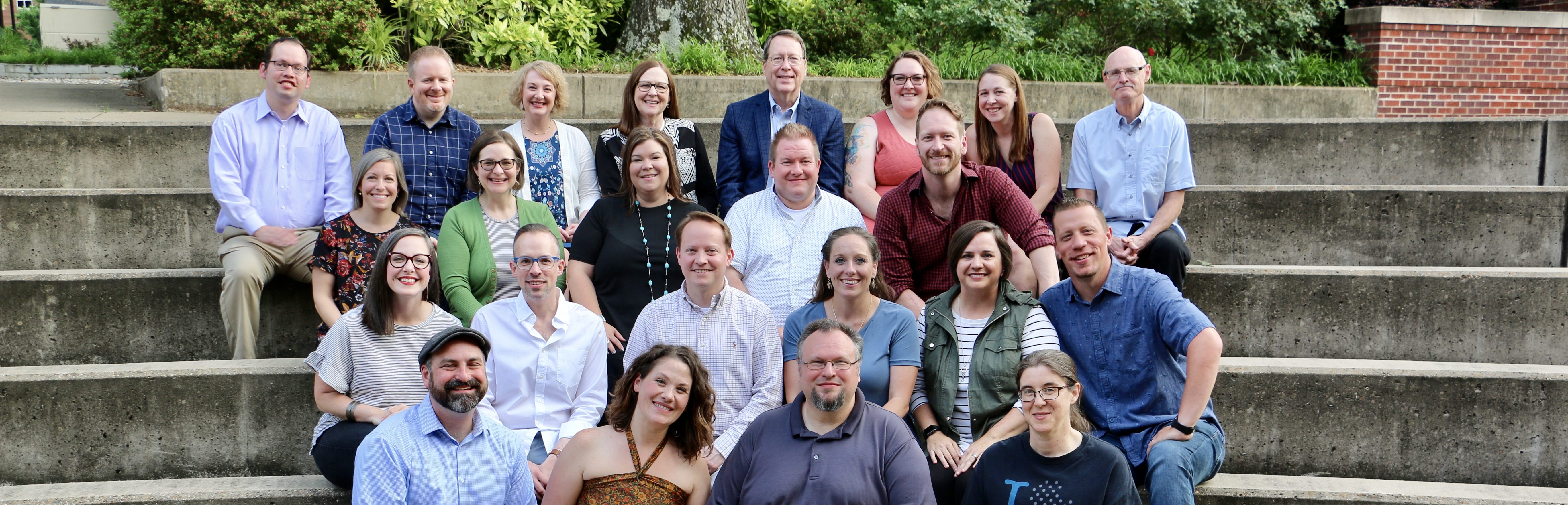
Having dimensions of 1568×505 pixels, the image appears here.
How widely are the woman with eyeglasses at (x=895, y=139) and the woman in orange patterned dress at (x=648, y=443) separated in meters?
1.69

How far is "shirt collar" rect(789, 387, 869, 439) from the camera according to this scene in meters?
3.19

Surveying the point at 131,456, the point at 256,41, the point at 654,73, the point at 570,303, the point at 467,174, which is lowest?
the point at 131,456

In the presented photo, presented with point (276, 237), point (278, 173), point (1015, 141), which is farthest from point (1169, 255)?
point (278, 173)

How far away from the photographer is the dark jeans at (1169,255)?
4.33 m

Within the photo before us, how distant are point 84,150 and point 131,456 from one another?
7.13ft

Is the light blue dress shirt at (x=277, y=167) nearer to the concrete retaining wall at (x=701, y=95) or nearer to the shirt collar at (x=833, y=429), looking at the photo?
the concrete retaining wall at (x=701, y=95)

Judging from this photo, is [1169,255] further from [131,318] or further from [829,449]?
[131,318]

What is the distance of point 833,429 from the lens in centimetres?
321

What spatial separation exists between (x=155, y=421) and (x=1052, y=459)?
331 centimetres


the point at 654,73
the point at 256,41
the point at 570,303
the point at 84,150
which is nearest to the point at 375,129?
the point at 654,73

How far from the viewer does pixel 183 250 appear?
16.6 ft

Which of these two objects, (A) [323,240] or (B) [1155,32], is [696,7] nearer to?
(B) [1155,32]

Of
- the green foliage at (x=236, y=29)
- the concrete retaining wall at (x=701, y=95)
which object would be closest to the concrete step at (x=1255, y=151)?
the concrete retaining wall at (x=701, y=95)

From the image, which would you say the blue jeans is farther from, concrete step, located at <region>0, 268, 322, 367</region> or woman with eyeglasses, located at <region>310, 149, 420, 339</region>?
concrete step, located at <region>0, 268, 322, 367</region>
